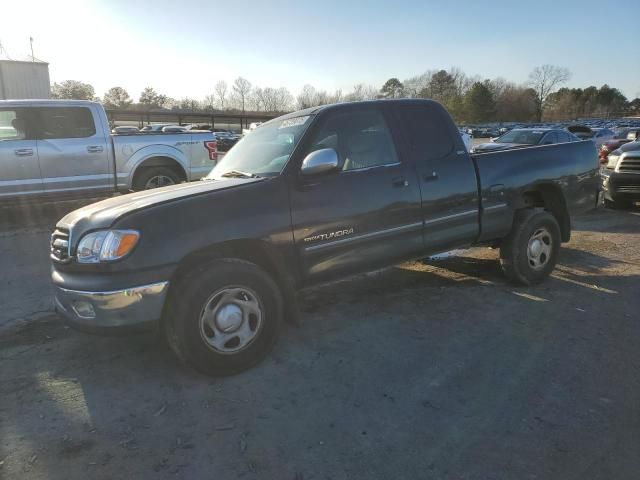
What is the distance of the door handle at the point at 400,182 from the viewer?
160 inches

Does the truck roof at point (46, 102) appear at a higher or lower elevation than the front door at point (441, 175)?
higher

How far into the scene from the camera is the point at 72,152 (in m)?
8.09

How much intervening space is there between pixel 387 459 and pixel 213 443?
96cm

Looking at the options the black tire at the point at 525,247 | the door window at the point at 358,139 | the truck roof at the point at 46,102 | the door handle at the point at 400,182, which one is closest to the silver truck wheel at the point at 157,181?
the truck roof at the point at 46,102

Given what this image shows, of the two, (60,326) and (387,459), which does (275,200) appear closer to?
(387,459)

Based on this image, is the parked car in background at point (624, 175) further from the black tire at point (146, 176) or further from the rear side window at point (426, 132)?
the black tire at point (146, 176)

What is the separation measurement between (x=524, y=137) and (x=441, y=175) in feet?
37.3

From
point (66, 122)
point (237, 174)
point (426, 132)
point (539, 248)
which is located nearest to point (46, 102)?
point (66, 122)

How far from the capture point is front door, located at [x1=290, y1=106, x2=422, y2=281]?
3.64m

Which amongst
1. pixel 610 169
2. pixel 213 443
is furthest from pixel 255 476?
pixel 610 169

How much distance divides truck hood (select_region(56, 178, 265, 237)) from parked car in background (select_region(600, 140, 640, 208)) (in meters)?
9.03

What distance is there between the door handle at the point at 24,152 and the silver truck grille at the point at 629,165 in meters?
11.1

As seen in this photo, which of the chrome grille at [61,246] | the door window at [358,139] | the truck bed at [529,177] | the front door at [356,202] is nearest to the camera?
the chrome grille at [61,246]

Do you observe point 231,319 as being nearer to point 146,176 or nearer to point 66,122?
point 146,176
